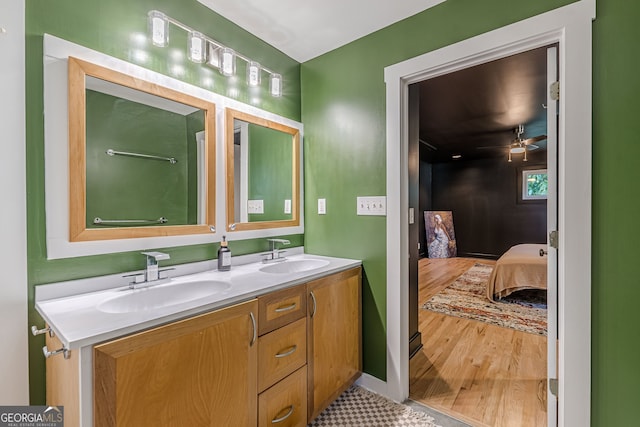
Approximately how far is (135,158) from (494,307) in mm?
3761

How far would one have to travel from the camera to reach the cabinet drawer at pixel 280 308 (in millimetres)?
1287

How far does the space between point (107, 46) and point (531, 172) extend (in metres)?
7.13

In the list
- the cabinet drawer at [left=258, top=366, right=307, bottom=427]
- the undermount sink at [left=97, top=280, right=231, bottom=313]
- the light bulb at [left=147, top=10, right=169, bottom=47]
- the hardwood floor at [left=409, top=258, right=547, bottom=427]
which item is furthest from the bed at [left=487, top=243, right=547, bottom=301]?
the light bulb at [left=147, top=10, right=169, bottom=47]

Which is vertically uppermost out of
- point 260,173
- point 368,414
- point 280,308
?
point 260,173

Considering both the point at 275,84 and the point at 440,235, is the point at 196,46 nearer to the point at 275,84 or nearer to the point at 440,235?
the point at 275,84

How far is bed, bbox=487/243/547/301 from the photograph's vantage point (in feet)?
11.3

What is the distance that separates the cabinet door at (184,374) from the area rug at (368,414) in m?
0.63

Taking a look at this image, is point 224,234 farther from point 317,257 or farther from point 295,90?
point 295,90

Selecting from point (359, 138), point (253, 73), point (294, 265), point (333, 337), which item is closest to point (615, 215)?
point (359, 138)

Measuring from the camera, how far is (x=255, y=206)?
6.51 feet

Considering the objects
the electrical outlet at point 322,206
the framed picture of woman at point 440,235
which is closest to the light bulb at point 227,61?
the electrical outlet at point 322,206

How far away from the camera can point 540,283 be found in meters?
3.42

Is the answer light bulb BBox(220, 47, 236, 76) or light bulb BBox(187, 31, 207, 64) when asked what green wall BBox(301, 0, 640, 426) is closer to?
light bulb BBox(220, 47, 236, 76)

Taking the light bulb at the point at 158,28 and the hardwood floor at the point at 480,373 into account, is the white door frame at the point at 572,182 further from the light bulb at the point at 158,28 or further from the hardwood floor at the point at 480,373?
the light bulb at the point at 158,28
